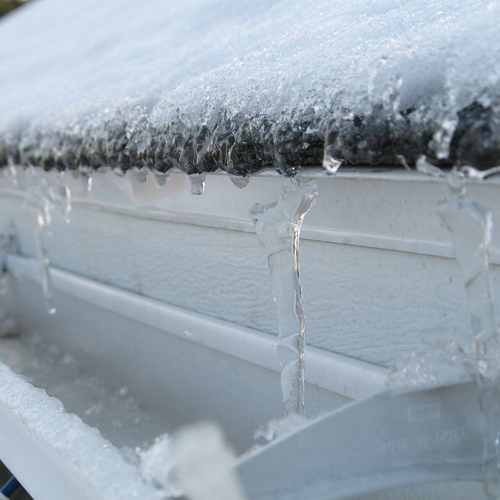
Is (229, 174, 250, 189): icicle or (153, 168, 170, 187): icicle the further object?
(153, 168, 170, 187): icicle

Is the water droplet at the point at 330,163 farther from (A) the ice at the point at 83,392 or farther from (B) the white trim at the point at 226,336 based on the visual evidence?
(A) the ice at the point at 83,392

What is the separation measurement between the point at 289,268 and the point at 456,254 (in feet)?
1.37

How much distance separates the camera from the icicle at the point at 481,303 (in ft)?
3.20

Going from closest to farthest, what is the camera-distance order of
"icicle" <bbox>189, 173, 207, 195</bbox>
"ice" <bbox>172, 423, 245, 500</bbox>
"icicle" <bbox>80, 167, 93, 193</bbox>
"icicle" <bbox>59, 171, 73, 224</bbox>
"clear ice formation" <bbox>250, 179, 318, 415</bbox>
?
1. "ice" <bbox>172, 423, 245, 500</bbox>
2. "clear ice formation" <bbox>250, 179, 318, 415</bbox>
3. "icicle" <bbox>189, 173, 207, 195</bbox>
4. "icicle" <bbox>80, 167, 93, 193</bbox>
5. "icicle" <bbox>59, 171, 73, 224</bbox>

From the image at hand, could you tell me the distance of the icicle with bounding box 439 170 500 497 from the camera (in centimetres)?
98

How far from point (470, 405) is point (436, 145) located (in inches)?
16.9

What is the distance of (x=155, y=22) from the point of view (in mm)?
2760

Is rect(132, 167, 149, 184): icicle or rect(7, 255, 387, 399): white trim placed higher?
rect(132, 167, 149, 184): icicle

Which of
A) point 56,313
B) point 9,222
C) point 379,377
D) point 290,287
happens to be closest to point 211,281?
point 290,287

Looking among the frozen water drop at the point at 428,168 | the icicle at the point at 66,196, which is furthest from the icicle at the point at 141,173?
the frozen water drop at the point at 428,168

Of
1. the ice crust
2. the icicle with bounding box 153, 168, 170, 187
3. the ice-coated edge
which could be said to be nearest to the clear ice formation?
the ice crust

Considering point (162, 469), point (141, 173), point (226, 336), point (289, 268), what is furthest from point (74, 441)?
point (141, 173)

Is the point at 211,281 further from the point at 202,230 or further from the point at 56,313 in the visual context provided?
the point at 56,313

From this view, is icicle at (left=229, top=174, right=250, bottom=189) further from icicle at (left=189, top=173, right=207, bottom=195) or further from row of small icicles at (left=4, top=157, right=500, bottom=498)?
icicle at (left=189, top=173, right=207, bottom=195)
